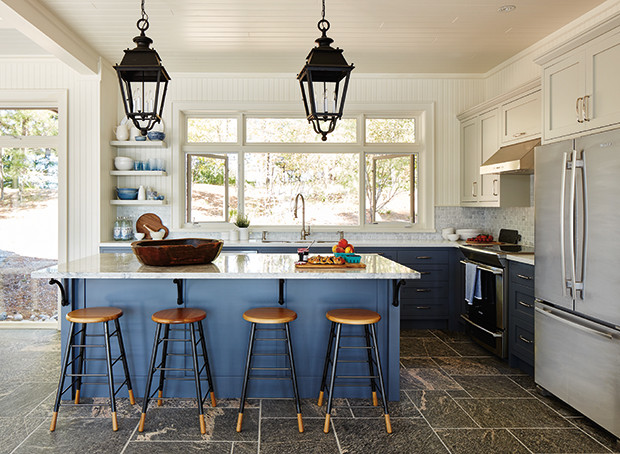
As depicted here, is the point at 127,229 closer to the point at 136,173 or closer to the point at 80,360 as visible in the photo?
the point at 136,173

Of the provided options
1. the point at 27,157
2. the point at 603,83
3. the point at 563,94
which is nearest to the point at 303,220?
the point at 563,94

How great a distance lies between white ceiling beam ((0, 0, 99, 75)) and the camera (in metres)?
3.37

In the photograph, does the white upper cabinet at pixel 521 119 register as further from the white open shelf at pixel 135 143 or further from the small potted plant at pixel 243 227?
the white open shelf at pixel 135 143

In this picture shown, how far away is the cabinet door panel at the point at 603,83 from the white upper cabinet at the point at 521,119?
1.14 metres

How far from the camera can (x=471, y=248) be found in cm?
444

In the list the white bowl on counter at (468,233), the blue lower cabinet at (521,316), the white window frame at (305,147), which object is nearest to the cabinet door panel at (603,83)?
the blue lower cabinet at (521,316)

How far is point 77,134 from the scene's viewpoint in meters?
4.95

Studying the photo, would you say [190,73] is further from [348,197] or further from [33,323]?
[33,323]

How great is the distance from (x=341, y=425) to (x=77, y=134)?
428cm

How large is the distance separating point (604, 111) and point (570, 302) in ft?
3.99

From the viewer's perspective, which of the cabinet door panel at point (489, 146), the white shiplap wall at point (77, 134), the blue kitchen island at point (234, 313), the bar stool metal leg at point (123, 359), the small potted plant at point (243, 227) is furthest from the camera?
the small potted plant at point (243, 227)

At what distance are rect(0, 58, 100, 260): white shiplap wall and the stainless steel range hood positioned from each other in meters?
4.27

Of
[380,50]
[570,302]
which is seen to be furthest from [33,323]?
[570,302]

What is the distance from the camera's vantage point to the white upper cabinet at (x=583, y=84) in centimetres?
265
